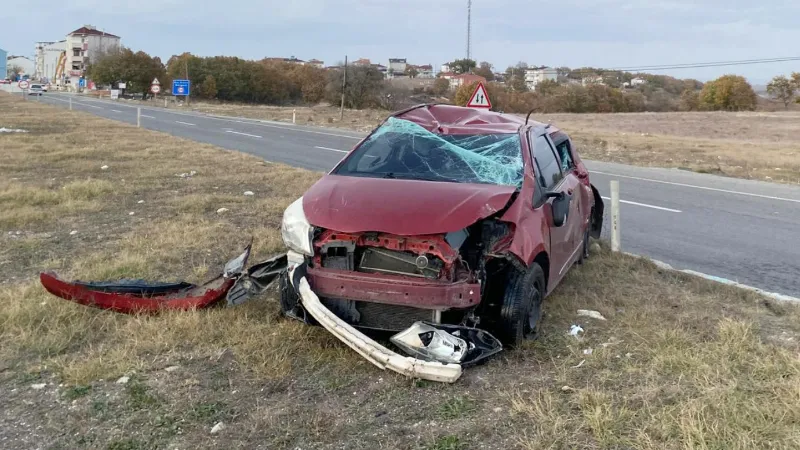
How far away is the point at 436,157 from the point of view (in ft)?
17.3

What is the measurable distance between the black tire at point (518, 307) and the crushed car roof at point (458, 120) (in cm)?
158

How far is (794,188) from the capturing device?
13961 millimetres

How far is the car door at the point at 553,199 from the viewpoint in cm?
495

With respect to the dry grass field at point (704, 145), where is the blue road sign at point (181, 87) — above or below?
above

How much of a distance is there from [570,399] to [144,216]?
6.69 metres

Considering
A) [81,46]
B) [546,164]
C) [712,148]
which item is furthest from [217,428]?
[81,46]

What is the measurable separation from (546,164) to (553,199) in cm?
60

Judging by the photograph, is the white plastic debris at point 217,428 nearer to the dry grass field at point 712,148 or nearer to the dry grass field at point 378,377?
the dry grass field at point 378,377

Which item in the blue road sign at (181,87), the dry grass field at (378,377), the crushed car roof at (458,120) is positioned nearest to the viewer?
the dry grass field at (378,377)

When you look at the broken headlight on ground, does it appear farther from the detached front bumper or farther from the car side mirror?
the car side mirror

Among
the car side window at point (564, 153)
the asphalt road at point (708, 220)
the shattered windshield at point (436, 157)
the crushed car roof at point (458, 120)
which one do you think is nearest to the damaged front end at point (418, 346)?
the shattered windshield at point (436, 157)

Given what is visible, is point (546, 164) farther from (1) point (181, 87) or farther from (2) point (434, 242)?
(1) point (181, 87)

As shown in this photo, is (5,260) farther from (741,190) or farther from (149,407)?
(741,190)

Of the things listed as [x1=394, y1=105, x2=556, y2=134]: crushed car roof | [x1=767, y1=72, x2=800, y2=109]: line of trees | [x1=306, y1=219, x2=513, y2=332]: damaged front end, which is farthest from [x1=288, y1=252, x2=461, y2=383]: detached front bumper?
[x1=767, y1=72, x2=800, y2=109]: line of trees
